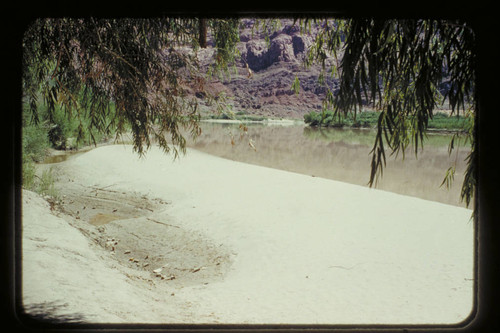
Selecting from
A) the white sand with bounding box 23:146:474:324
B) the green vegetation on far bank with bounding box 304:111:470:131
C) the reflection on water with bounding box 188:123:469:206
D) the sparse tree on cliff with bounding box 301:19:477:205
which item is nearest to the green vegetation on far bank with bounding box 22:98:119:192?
the white sand with bounding box 23:146:474:324

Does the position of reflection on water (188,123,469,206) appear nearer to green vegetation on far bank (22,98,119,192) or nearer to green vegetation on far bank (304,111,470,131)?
green vegetation on far bank (304,111,470,131)

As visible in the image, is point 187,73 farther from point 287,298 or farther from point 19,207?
point 287,298

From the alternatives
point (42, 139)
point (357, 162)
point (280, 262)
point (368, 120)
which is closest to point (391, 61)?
point (280, 262)

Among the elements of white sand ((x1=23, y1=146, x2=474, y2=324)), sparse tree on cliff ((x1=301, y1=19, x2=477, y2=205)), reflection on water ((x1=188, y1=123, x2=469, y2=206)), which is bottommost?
reflection on water ((x1=188, y1=123, x2=469, y2=206))

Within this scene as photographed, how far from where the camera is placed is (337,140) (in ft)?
71.9

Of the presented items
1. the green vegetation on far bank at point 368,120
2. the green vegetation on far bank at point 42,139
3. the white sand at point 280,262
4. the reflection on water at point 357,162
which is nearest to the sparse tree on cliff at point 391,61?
the green vegetation on far bank at point 368,120

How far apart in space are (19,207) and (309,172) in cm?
1170

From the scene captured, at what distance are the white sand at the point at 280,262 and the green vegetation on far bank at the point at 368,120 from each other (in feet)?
4.01

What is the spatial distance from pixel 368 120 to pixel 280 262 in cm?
1781

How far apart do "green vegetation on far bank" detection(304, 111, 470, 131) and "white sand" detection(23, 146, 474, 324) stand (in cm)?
122

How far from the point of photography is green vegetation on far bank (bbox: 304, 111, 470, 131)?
1.57 meters

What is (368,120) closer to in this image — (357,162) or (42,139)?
(357,162)

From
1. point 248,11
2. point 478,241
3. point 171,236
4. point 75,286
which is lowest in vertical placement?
point 171,236

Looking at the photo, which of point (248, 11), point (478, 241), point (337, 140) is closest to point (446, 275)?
point (478, 241)
